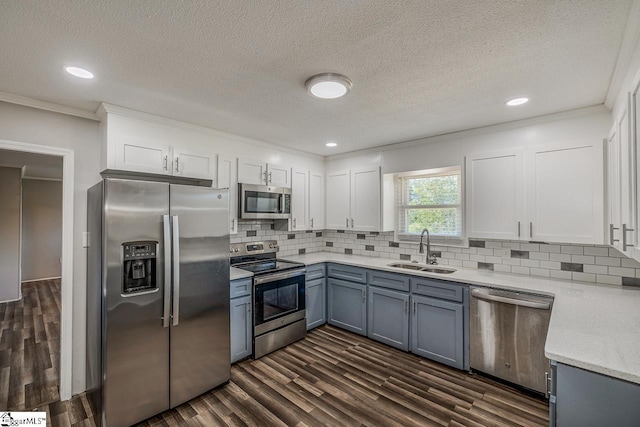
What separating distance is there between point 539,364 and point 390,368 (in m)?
1.23

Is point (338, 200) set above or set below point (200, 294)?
above

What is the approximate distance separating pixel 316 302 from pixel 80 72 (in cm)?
318

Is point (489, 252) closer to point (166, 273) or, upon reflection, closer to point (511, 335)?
point (511, 335)

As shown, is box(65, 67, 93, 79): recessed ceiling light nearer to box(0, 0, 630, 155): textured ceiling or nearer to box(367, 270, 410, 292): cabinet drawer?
box(0, 0, 630, 155): textured ceiling

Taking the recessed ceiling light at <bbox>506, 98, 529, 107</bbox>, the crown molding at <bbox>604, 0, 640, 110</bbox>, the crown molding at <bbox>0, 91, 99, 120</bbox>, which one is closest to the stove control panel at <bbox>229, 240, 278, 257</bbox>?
the crown molding at <bbox>0, 91, 99, 120</bbox>

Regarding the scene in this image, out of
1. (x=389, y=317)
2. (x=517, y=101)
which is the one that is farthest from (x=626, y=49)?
(x=389, y=317)

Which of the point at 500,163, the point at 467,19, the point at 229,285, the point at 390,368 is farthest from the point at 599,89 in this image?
the point at 229,285

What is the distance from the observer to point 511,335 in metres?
2.49

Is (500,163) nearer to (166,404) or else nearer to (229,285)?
(229,285)

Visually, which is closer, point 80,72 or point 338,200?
point 80,72

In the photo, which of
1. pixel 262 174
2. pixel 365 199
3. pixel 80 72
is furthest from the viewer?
pixel 365 199

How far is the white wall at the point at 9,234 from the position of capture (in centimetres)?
513

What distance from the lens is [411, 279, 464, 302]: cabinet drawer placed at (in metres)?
2.79

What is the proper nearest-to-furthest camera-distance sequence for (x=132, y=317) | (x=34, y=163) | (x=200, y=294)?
(x=132, y=317), (x=200, y=294), (x=34, y=163)
